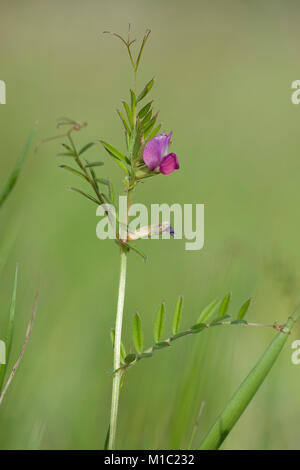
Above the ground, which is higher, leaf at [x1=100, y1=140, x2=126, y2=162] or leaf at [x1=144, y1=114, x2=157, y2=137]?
leaf at [x1=144, y1=114, x2=157, y2=137]

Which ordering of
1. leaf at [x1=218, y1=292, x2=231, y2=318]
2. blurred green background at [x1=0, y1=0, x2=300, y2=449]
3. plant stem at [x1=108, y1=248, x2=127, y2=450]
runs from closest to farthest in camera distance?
plant stem at [x1=108, y1=248, x2=127, y2=450] < leaf at [x1=218, y1=292, x2=231, y2=318] < blurred green background at [x1=0, y1=0, x2=300, y2=449]

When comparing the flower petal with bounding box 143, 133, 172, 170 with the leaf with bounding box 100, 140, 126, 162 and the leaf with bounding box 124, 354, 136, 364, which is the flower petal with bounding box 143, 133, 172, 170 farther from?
the leaf with bounding box 124, 354, 136, 364

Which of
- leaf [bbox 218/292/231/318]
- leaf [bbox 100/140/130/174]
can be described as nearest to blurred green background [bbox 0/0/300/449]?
leaf [bbox 218/292/231/318]

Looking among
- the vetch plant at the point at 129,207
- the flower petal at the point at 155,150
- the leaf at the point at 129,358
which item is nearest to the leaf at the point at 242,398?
the vetch plant at the point at 129,207

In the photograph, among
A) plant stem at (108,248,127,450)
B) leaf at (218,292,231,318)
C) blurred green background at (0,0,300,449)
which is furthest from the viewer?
blurred green background at (0,0,300,449)

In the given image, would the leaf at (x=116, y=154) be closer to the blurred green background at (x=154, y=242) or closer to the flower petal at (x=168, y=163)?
the flower petal at (x=168, y=163)

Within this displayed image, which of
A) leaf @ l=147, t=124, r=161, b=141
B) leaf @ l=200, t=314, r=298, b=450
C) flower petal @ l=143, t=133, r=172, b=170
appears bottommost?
leaf @ l=200, t=314, r=298, b=450

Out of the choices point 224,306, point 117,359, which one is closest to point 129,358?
point 117,359

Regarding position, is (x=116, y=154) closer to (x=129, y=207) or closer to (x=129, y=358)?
(x=129, y=207)

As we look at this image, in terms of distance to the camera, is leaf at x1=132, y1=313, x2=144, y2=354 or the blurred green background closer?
leaf at x1=132, y1=313, x2=144, y2=354
